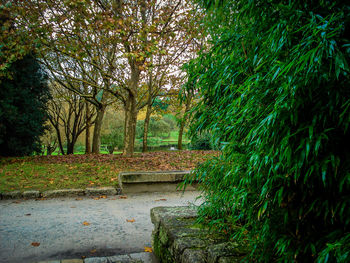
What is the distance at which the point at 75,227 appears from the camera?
161 inches

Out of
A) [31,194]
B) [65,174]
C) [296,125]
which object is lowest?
→ [31,194]

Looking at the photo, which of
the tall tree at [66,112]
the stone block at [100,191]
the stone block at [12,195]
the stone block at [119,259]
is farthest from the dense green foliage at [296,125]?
the tall tree at [66,112]

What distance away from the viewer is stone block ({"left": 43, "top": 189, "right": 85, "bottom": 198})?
5898 mm

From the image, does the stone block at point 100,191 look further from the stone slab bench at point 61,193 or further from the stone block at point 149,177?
the stone block at point 149,177

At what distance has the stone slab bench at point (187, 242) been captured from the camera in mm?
1834

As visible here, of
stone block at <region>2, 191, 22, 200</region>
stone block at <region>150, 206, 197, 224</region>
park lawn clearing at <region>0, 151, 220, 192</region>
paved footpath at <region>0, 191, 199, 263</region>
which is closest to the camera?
stone block at <region>150, 206, 197, 224</region>

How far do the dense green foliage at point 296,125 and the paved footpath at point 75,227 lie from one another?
103 centimetres

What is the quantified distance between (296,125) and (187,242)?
1326mm

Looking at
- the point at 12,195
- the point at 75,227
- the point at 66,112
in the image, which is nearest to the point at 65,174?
the point at 12,195

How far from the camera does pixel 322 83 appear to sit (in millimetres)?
1235

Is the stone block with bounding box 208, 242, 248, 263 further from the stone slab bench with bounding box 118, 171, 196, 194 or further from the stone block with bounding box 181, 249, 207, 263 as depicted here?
the stone slab bench with bounding box 118, 171, 196, 194

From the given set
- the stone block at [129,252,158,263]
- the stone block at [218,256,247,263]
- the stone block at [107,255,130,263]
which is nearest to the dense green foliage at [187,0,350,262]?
the stone block at [218,256,247,263]

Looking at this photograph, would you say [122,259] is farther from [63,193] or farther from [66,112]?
[66,112]

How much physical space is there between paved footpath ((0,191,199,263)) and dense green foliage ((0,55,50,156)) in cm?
674
